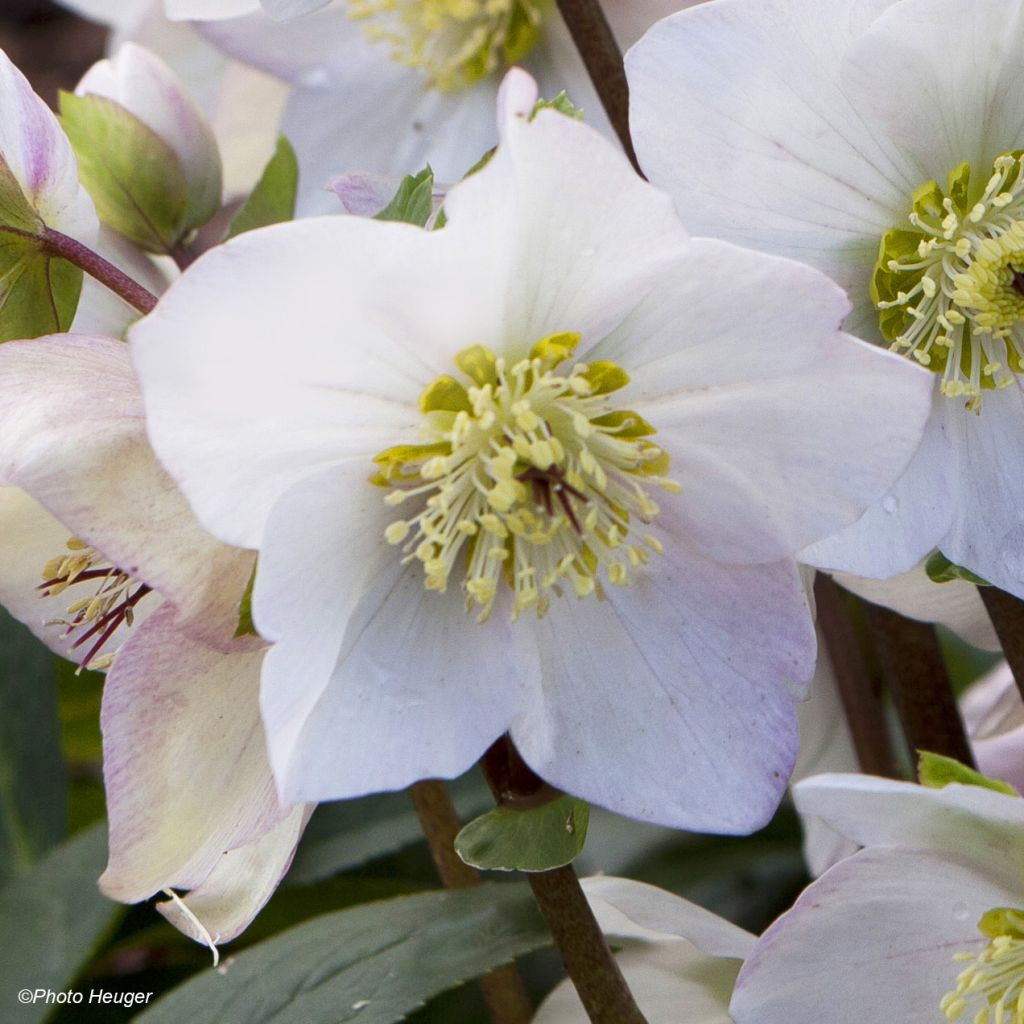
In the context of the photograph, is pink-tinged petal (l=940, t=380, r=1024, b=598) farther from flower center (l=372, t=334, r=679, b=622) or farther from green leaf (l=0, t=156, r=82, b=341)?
green leaf (l=0, t=156, r=82, b=341)

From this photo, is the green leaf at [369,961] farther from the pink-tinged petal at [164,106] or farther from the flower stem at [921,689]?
Answer: the pink-tinged petal at [164,106]

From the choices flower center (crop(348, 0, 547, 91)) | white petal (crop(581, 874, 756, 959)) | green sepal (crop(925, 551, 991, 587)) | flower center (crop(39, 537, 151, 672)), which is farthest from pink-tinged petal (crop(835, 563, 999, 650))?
flower center (crop(348, 0, 547, 91))

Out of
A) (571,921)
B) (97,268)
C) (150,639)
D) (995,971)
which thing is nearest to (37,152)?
(97,268)

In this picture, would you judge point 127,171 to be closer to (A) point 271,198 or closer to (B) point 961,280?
(A) point 271,198

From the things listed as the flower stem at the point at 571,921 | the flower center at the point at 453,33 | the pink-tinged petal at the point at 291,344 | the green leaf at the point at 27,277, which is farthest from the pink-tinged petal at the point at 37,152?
the flower center at the point at 453,33

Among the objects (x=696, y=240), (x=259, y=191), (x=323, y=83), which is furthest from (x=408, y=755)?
(x=323, y=83)

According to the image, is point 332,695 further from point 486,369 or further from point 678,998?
point 678,998

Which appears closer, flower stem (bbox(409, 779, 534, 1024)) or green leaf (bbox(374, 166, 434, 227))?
green leaf (bbox(374, 166, 434, 227))
